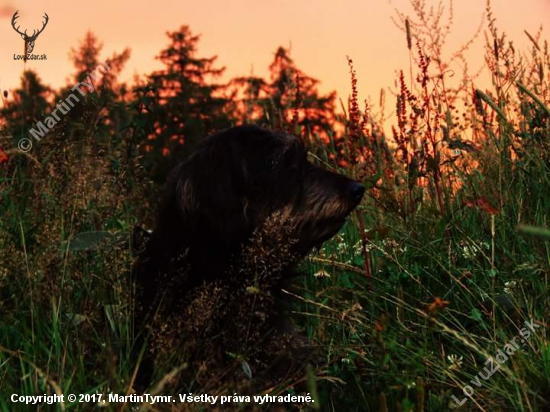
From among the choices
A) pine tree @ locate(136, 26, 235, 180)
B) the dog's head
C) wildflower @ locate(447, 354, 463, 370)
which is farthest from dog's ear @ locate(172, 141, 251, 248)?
pine tree @ locate(136, 26, 235, 180)

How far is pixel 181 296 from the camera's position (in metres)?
3.36

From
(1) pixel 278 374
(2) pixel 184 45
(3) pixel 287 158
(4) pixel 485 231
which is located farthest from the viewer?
(2) pixel 184 45

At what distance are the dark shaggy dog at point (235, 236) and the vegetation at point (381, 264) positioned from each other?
16 centimetres

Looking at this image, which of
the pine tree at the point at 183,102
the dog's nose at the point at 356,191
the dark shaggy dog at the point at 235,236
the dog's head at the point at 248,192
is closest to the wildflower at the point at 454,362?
the dark shaggy dog at the point at 235,236

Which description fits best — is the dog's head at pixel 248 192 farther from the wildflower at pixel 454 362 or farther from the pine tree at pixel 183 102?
the pine tree at pixel 183 102

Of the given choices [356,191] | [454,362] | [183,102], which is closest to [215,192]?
[356,191]

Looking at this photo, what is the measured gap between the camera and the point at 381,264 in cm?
421

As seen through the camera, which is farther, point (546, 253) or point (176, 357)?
point (546, 253)

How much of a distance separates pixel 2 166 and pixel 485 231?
3067mm

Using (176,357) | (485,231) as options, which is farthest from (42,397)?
(485,231)

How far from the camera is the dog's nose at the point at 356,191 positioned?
3.87 metres

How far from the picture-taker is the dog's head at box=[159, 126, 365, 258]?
3404 millimetres

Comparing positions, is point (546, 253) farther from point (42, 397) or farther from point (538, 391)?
point (42, 397)

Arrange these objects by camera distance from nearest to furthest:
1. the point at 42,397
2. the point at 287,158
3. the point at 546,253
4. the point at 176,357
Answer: the point at 42,397, the point at 176,357, the point at 546,253, the point at 287,158
